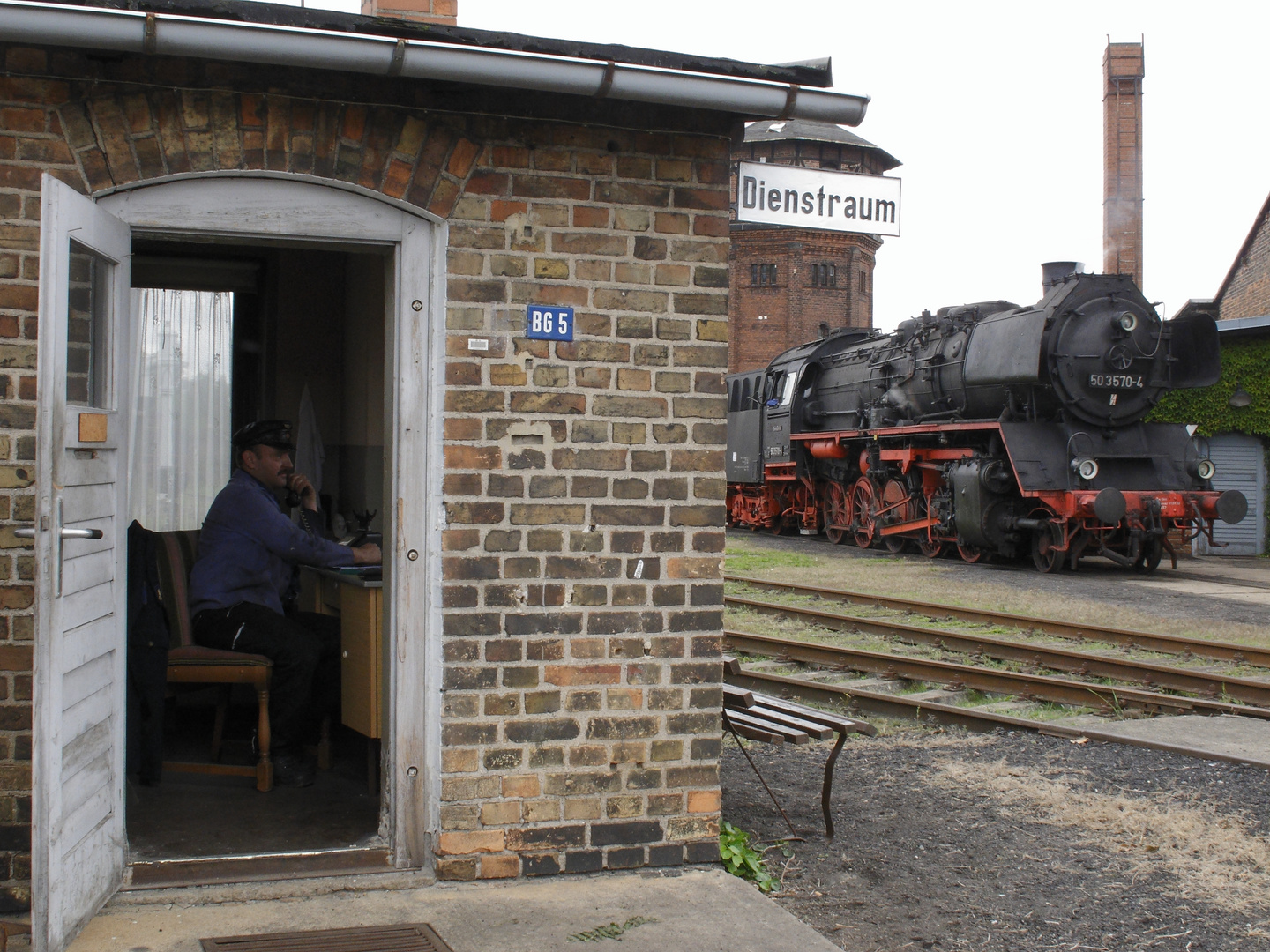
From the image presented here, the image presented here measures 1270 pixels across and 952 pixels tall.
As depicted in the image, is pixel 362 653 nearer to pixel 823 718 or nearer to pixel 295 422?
pixel 823 718

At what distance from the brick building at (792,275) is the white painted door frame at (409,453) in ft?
120

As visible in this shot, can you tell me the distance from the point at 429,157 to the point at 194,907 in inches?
94.8

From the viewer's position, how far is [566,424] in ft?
12.3

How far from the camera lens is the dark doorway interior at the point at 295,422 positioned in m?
4.52

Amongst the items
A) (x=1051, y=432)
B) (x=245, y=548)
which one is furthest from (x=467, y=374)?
(x=1051, y=432)

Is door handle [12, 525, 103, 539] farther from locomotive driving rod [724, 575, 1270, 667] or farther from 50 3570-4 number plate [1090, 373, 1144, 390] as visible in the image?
50 3570-4 number plate [1090, 373, 1144, 390]

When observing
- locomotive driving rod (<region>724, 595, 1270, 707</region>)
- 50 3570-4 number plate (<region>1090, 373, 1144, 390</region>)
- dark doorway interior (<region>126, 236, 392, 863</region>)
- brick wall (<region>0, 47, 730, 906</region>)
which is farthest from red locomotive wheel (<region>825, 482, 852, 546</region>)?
brick wall (<region>0, 47, 730, 906</region>)

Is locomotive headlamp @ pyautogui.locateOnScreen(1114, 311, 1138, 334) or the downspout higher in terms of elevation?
locomotive headlamp @ pyautogui.locateOnScreen(1114, 311, 1138, 334)

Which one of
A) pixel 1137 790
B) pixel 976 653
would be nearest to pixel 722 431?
pixel 1137 790

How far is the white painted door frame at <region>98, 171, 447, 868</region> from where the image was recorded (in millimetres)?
3574

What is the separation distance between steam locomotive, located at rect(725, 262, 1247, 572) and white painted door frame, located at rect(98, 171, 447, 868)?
1118 cm

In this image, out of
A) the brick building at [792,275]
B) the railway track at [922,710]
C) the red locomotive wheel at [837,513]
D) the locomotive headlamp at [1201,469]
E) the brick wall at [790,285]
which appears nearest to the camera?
the railway track at [922,710]

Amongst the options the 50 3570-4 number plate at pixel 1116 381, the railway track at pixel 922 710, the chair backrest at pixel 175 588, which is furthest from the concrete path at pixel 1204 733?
the 50 3570-4 number plate at pixel 1116 381

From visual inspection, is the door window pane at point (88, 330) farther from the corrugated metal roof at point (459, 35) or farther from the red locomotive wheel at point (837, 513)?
the red locomotive wheel at point (837, 513)
